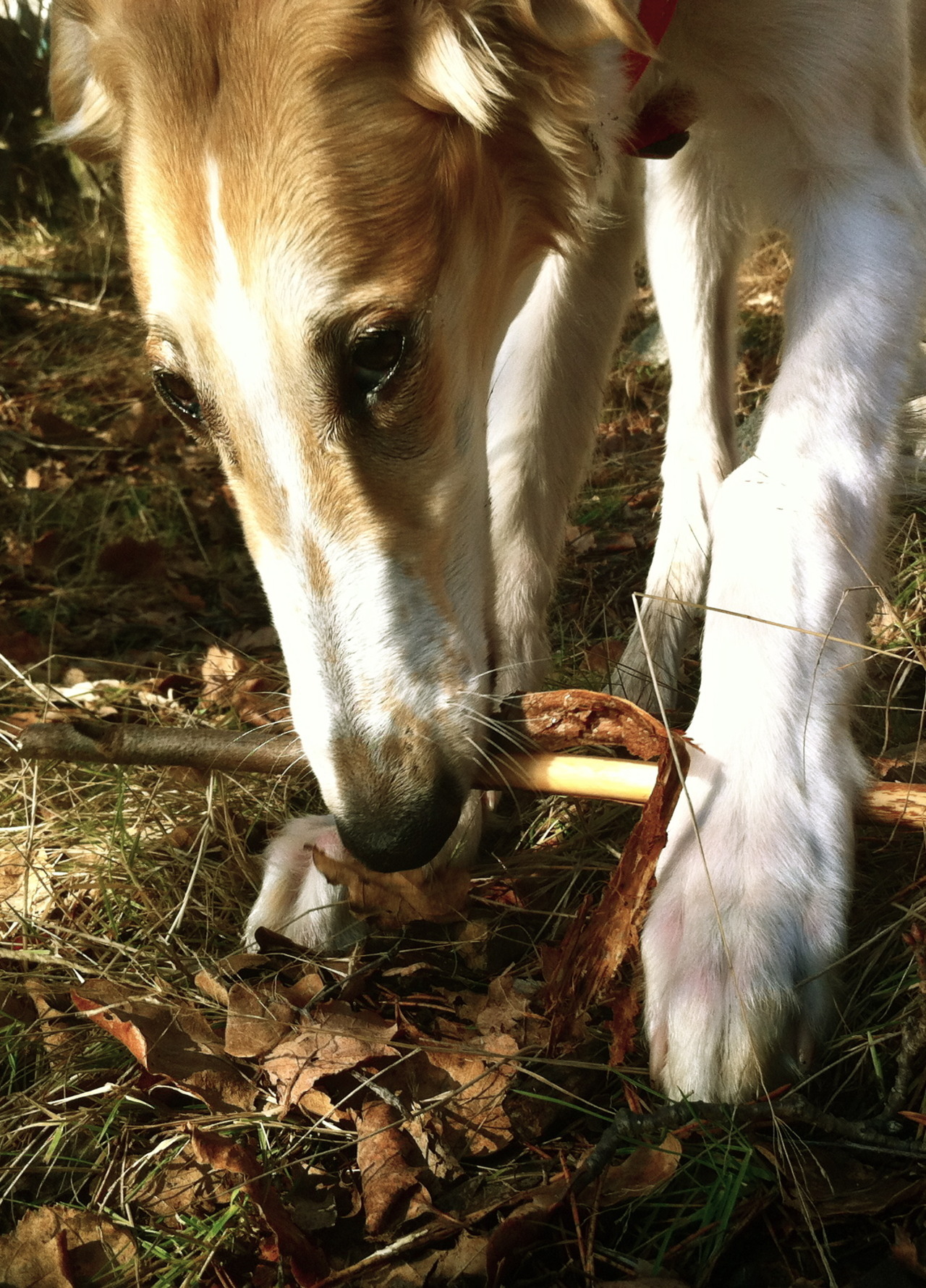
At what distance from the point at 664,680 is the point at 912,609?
57 centimetres

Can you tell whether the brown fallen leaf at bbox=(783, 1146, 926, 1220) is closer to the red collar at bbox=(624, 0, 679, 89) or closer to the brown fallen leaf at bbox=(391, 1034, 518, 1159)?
the brown fallen leaf at bbox=(391, 1034, 518, 1159)

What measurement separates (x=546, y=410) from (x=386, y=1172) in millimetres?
1690

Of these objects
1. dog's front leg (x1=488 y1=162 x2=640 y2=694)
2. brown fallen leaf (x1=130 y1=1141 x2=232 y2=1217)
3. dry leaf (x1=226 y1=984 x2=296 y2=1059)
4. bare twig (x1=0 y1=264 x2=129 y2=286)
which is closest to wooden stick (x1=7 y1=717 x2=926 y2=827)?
dry leaf (x1=226 y1=984 x2=296 y2=1059)

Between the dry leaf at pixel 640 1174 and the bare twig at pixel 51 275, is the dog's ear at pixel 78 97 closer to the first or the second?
the dry leaf at pixel 640 1174

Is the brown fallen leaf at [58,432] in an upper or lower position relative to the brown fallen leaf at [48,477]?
upper

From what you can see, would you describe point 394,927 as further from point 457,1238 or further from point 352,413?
point 352,413

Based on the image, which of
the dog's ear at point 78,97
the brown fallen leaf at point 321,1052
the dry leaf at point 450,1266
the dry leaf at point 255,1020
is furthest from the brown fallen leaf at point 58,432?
the dry leaf at point 450,1266

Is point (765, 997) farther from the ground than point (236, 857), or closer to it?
farther from the ground

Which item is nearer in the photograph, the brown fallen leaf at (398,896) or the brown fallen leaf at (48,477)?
the brown fallen leaf at (398,896)

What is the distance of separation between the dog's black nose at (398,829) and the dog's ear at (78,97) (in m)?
1.35

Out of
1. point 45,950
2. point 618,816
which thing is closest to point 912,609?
point 618,816

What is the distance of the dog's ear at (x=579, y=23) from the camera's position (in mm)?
1556

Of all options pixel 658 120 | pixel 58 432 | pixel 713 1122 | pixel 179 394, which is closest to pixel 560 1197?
pixel 713 1122

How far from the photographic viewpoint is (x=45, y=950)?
6.60 feet
